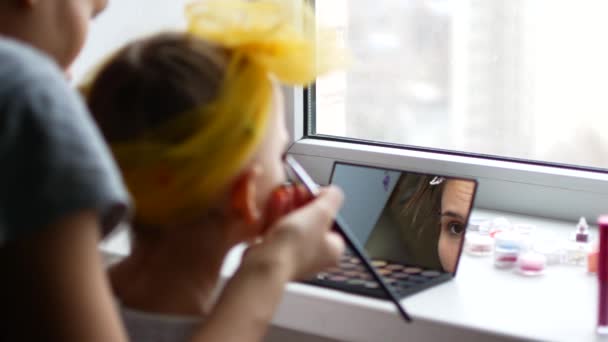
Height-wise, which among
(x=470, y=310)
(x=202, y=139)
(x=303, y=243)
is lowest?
(x=470, y=310)

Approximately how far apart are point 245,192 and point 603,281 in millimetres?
385

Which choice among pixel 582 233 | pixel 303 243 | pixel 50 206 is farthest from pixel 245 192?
pixel 582 233

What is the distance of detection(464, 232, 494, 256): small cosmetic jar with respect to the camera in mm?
1153

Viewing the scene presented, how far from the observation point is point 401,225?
3.68ft

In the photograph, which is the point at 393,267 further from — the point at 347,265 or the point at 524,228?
the point at 524,228

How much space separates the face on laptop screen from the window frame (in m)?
0.17

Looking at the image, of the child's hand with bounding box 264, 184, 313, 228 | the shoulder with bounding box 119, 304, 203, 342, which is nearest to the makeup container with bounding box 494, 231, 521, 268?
the child's hand with bounding box 264, 184, 313, 228

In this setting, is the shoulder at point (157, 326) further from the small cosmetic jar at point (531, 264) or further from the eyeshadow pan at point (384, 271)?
the small cosmetic jar at point (531, 264)

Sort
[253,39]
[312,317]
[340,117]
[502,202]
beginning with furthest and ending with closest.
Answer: [340,117], [502,202], [312,317], [253,39]

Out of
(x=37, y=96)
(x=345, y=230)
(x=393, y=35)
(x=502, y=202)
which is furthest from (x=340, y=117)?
(x=37, y=96)

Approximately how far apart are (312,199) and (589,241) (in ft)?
1.50

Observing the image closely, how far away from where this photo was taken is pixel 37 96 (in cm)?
59

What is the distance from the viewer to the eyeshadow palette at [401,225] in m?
1.06

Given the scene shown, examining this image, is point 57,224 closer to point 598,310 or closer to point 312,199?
point 312,199
